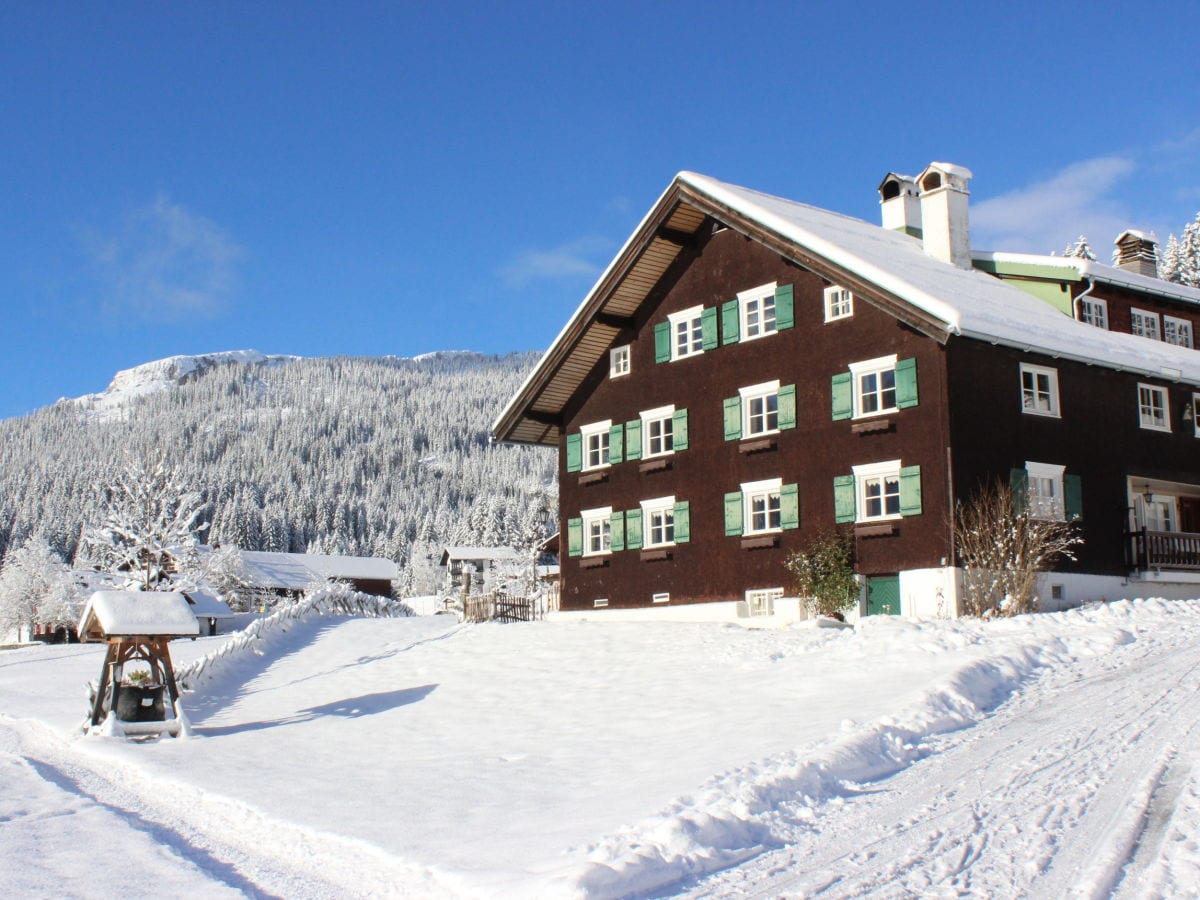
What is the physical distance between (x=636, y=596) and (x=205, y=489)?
14368 cm

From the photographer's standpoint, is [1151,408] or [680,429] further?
[680,429]

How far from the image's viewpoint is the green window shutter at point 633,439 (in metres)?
32.3

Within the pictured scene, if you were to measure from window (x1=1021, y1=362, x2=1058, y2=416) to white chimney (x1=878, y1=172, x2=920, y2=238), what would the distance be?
8631 millimetres

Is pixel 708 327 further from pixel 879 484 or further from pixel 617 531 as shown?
pixel 879 484

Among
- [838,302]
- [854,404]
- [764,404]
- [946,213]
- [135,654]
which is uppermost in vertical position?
[946,213]

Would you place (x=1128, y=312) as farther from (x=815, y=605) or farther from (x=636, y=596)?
(x=636, y=596)

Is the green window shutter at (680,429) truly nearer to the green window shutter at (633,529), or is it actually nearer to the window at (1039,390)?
the green window shutter at (633,529)

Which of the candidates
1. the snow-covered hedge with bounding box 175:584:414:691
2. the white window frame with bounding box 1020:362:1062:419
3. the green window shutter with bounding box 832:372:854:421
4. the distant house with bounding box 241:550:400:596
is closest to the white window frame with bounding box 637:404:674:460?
the green window shutter with bounding box 832:372:854:421

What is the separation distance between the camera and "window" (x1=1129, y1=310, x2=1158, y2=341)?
32.2 meters

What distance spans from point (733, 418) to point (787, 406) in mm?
1820

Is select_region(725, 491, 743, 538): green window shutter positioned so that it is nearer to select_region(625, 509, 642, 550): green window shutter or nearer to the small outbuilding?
select_region(625, 509, 642, 550): green window shutter

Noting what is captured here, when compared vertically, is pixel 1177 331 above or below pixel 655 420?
above

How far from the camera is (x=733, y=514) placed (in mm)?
29328

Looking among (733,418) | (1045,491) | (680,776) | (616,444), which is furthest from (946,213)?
(680,776)
